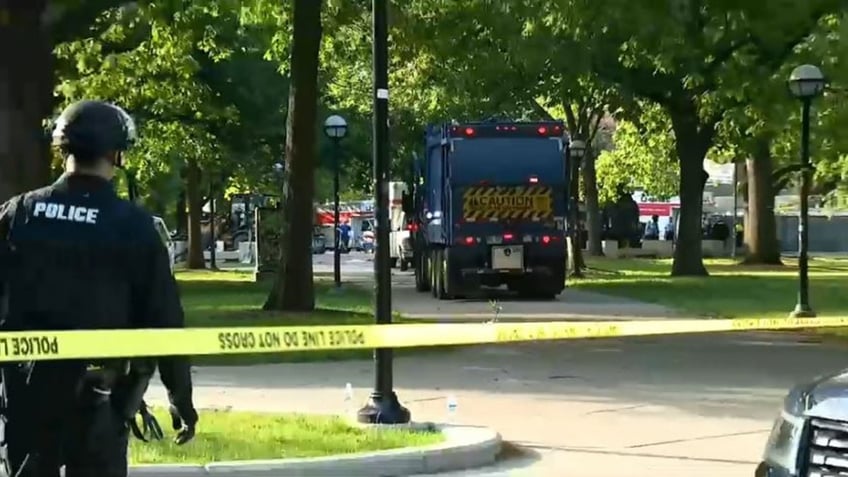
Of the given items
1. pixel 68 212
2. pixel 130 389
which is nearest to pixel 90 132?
pixel 68 212

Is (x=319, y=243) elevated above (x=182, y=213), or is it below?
below

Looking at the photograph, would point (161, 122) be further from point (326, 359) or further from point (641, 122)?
point (326, 359)

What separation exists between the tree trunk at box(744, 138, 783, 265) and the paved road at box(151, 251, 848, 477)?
28.7m

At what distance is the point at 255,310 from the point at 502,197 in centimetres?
690

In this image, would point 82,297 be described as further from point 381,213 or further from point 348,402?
point 348,402

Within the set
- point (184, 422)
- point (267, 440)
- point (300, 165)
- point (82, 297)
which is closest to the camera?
point (82, 297)

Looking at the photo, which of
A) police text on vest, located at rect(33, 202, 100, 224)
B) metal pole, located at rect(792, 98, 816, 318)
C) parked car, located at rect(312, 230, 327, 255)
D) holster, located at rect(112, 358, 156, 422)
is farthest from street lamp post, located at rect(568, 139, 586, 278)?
parked car, located at rect(312, 230, 327, 255)

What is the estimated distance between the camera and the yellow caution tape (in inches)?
180

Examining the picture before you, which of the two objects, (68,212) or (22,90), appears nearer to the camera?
(68,212)

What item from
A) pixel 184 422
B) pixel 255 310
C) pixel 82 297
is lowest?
pixel 255 310

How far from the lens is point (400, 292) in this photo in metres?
32.6

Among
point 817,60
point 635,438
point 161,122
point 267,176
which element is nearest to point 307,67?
point 817,60

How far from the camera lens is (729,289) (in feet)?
104

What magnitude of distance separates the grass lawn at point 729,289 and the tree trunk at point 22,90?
14.3 m
